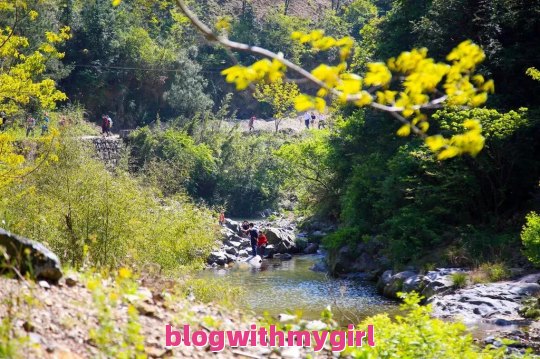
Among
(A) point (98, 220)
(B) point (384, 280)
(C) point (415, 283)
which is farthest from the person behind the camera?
(B) point (384, 280)

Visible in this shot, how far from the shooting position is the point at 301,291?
2253 centimetres

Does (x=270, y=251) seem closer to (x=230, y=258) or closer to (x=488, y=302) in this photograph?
(x=230, y=258)

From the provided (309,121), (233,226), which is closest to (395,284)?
(233,226)

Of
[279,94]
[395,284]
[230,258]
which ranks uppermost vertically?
[279,94]

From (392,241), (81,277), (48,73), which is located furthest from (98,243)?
(48,73)

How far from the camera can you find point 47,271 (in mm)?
7141

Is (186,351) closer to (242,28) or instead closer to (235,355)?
(235,355)

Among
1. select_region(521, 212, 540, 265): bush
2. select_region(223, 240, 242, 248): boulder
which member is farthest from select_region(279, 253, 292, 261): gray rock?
select_region(521, 212, 540, 265): bush

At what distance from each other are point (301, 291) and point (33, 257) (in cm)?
1601

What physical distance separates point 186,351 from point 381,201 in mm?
19786

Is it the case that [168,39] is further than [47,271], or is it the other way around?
[168,39]

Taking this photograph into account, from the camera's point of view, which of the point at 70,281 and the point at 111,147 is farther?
the point at 111,147

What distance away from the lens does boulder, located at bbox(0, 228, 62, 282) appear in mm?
6992

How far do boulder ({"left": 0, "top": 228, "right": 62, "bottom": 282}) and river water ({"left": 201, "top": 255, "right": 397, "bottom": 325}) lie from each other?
873 centimetres
